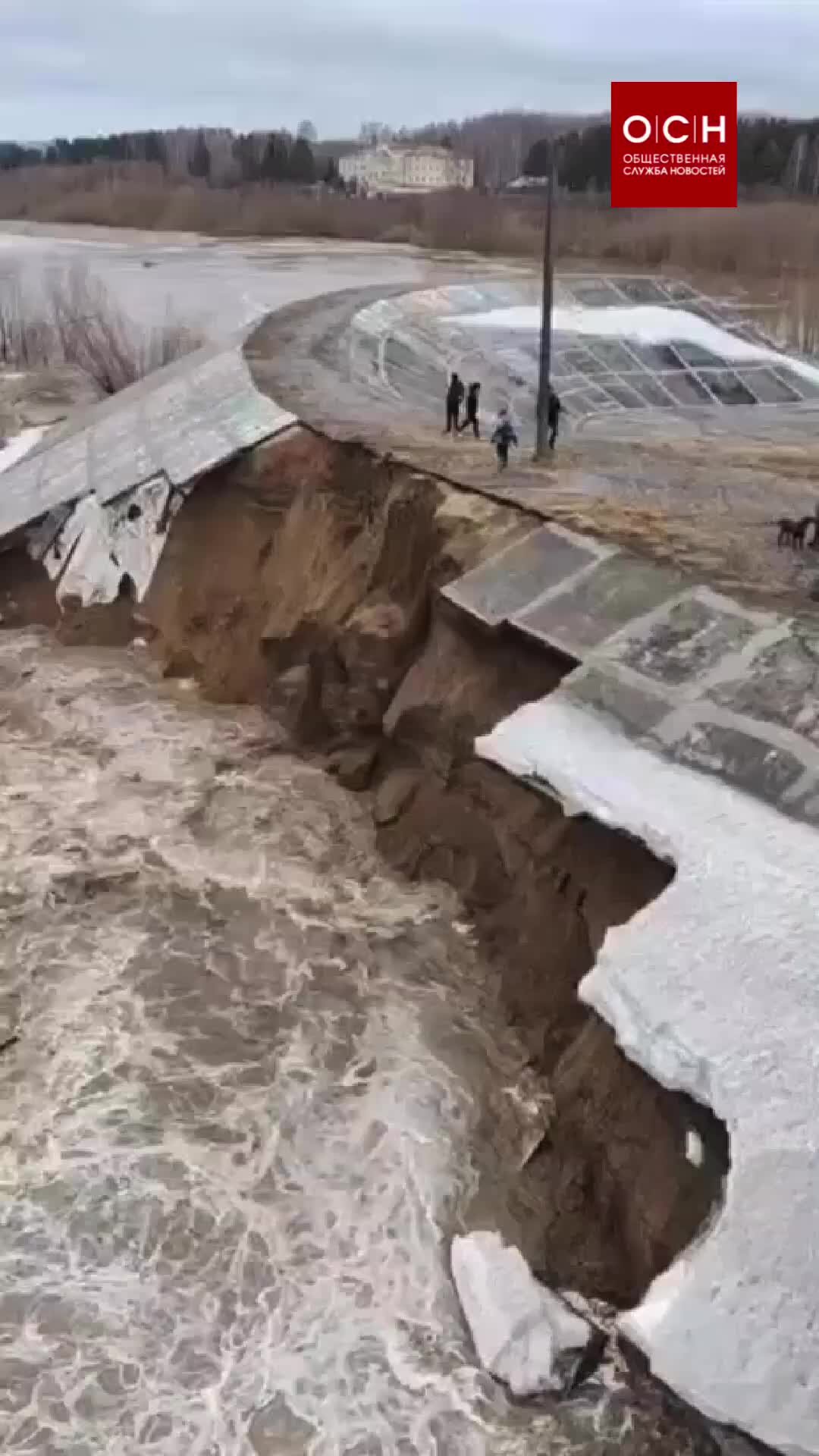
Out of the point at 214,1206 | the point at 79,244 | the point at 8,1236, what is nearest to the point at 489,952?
the point at 214,1206

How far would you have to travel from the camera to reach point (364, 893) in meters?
14.6

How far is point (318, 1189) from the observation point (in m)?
10.7

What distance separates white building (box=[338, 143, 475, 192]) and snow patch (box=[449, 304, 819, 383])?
88.5 meters

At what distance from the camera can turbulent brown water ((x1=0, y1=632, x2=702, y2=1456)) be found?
9086mm

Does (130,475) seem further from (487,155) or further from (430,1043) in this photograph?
(487,155)

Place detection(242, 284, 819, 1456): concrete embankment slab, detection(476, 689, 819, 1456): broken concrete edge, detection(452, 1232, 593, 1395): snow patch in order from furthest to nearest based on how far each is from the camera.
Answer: detection(452, 1232, 593, 1395): snow patch → detection(242, 284, 819, 1456): concrete embankment slab → detection(476, 689, 819, 1456): broken concrete edge

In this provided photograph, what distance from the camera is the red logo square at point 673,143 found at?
2242 cm

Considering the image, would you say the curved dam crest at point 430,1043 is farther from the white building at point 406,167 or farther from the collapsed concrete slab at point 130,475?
the white building at point 406,167

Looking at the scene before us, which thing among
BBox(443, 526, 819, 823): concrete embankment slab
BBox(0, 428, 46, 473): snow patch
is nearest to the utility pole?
BBox(443, 526, 819, 823): concrete embankment slab

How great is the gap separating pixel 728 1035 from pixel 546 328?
1192cm

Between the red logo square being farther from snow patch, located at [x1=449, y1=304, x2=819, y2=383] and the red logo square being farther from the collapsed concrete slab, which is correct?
the collapsed concrete slab

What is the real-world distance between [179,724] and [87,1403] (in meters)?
10.4

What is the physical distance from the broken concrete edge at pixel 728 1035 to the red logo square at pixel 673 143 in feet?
48.2

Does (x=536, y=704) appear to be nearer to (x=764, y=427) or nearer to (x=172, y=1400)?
(x=172, y=1400)
